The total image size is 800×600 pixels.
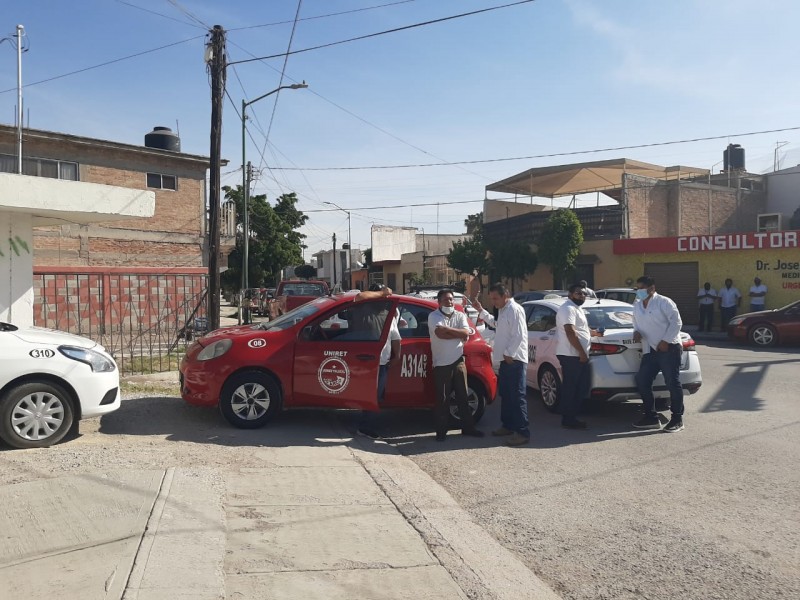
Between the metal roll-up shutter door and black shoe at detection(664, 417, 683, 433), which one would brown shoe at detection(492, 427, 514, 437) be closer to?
black shoe at detection(664, 417, 683, 433)

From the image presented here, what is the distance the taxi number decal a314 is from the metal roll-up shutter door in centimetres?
1948

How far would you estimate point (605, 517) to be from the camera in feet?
17.5

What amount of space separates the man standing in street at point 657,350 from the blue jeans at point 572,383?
71cm

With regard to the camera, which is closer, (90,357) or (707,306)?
(90,357)

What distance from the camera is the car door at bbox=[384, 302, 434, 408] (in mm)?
7988

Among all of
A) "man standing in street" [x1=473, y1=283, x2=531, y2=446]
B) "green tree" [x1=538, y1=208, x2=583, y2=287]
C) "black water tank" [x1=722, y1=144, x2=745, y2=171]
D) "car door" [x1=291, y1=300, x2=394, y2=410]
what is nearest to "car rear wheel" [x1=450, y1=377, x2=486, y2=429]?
"man standing in street" [x1=473, y1=283, x2=531, y2=446]

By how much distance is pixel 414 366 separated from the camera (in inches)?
316

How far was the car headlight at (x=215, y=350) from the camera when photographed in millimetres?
7708

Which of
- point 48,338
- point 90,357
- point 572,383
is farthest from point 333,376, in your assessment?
point 48,338

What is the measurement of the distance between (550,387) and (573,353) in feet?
4.62

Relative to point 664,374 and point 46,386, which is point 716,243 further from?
point 46,386

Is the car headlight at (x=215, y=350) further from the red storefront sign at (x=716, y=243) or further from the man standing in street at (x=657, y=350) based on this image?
the red storefront sign at (x=716, y=243)

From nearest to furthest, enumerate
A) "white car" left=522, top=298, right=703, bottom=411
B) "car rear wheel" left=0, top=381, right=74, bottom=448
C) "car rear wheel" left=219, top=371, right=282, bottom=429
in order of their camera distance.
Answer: "car rear wheel" left=0, top=381, right=74, bottom=448, "car rear wheel" left=219, top=371, right=282, bottom=429, "white car" left=522, top=298, right=703, bottom=411

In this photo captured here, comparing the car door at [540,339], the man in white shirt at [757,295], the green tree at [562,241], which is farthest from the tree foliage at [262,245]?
the car door at [540,339]
